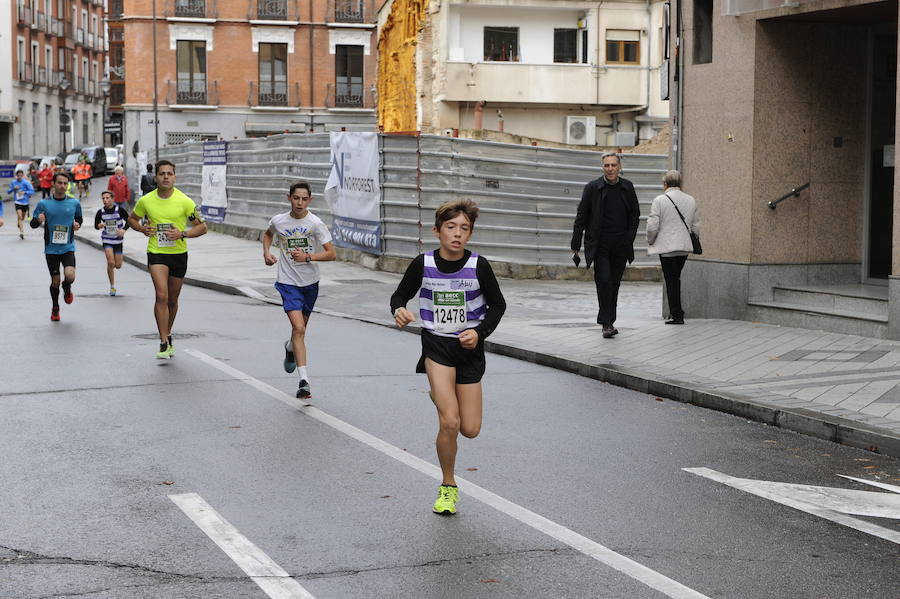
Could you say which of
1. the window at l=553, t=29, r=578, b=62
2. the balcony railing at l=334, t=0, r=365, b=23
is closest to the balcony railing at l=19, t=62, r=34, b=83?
the balcony railing at l=334, t=0, r=365, b=23

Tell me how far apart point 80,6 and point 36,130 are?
51.2 feet

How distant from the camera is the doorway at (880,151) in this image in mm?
14242

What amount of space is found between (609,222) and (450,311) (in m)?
7.24

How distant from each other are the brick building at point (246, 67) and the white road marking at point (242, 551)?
5615 centimetres

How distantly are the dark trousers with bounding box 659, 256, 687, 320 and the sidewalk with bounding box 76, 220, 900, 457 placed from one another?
241 mm

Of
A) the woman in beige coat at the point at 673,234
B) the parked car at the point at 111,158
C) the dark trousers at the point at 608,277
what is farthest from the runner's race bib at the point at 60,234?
the parked car at the point at 111,158

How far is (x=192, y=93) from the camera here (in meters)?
61.3

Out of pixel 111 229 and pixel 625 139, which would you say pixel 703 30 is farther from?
pixel 625 139

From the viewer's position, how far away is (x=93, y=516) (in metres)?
6.12

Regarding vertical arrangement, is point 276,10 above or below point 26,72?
above

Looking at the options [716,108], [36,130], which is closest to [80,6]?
[36,130]

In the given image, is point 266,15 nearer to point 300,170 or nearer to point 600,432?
point 300,170

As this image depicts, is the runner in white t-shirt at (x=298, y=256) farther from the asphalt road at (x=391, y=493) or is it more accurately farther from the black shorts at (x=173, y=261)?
the black shorts at (x=173, y=261)

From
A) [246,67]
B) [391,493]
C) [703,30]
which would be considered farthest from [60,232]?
[246,67]
